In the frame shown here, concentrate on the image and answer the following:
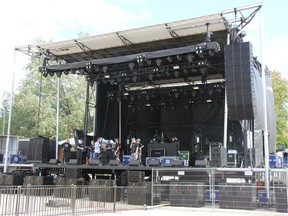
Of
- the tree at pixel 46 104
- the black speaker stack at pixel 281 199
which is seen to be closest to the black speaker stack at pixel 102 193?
the black speaker stack at pixel 281 199

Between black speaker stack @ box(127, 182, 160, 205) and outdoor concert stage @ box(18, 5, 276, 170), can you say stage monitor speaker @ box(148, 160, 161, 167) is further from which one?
outdoor concert stage @ box(18, 5, 276, 170)

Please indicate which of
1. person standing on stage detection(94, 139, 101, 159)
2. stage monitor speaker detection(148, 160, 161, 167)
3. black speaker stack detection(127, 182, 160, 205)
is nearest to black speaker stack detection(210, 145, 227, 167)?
stage monitor speaker detection(148, 160, 161, 167)

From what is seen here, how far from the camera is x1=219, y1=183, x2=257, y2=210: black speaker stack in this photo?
37.2 feet

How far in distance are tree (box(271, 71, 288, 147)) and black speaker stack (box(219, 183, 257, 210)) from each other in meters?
23.7

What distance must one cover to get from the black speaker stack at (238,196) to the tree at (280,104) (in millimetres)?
23685

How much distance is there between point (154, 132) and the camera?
904 inches

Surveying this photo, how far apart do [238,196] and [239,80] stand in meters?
4.25

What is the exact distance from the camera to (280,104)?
34875 millimetres

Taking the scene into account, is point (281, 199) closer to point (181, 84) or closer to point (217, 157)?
point (217, 157)

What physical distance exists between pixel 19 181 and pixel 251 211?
1049 cm

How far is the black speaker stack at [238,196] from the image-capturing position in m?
11.4

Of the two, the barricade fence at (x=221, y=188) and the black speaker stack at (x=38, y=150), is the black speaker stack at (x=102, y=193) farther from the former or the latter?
the black speaker stack at (x=38, y=150)

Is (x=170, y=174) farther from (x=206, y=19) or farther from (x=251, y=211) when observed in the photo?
(x=206, y=19)

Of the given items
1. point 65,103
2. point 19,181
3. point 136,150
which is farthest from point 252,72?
point 65,103
